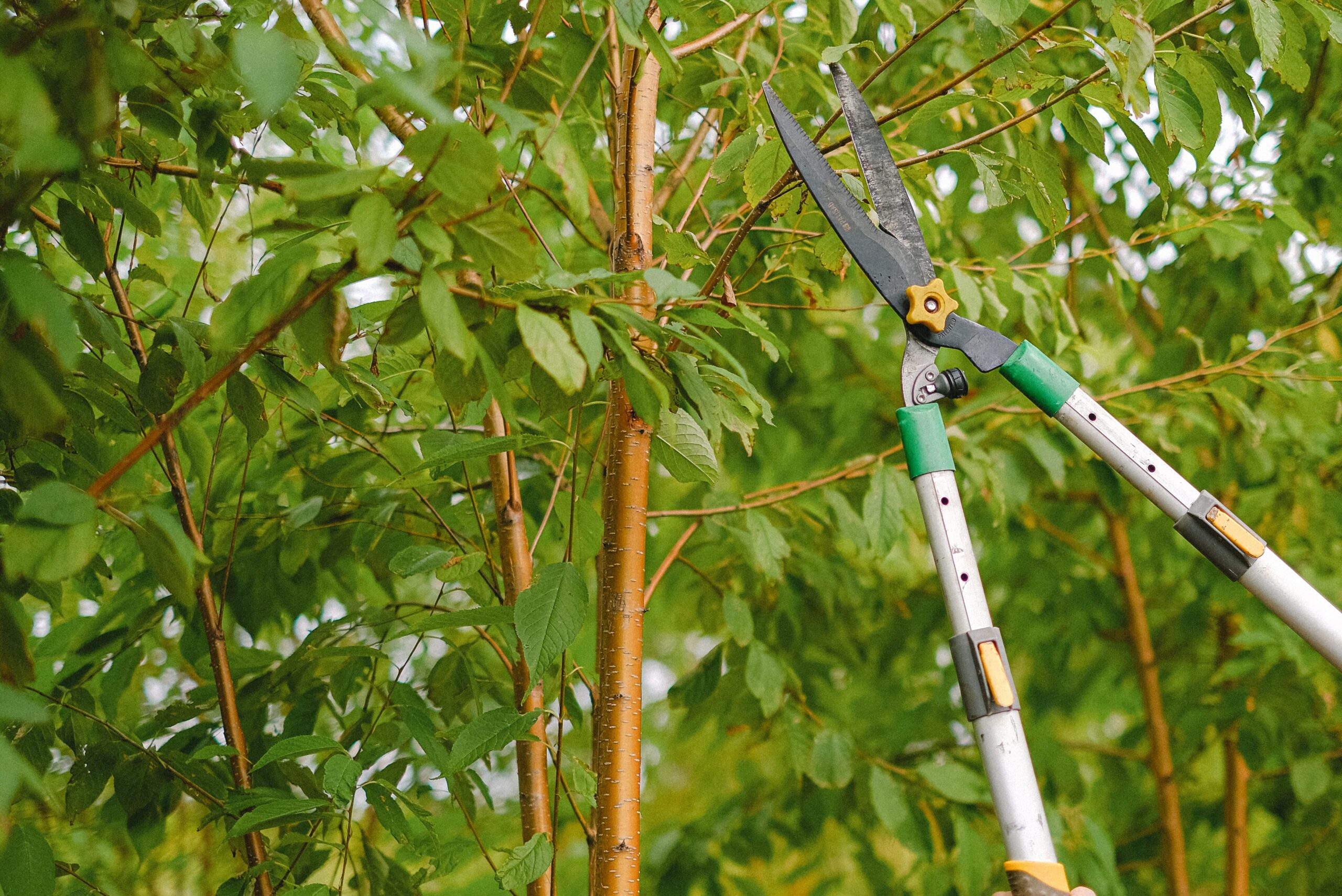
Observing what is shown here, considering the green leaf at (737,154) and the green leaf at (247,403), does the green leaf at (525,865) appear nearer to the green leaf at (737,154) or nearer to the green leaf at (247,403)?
the green leaf at (247,403)

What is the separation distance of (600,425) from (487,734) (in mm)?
709

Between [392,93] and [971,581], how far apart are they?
0.62m


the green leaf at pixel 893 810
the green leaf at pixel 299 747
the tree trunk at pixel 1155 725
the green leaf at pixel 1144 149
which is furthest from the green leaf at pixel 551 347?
the tree trunk at pixel 1155 725

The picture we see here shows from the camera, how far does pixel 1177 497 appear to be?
3.05 feet

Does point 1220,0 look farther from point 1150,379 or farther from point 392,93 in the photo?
point 1150,379

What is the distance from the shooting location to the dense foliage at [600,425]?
0.66 metres

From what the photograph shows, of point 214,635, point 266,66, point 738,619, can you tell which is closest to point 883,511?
point 738,619

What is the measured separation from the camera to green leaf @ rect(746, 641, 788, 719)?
1352 mm

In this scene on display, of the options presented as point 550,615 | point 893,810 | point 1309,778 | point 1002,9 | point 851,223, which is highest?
point 1002,9

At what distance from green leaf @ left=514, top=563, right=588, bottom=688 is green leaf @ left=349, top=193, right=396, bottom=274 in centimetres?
37

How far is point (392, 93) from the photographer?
1.82 feet

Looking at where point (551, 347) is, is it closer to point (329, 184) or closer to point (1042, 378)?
point (329, 184)

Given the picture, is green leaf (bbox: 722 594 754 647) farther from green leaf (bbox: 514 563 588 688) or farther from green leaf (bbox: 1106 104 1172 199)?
green leaf (bbox: 1106 104 1172 199)

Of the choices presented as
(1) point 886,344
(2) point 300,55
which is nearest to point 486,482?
(2) point 300,55
